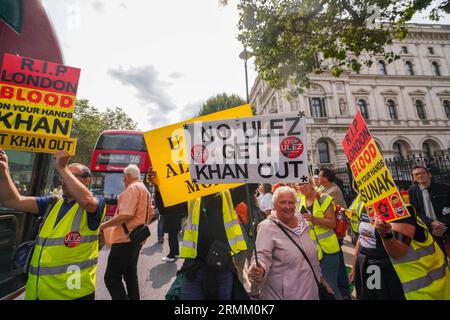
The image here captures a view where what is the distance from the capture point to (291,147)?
91.0 inches

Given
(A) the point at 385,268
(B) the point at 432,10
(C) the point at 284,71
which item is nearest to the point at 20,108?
(A) the point at 385,268

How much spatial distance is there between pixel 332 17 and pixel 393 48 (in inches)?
1220

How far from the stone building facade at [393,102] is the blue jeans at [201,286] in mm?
24136

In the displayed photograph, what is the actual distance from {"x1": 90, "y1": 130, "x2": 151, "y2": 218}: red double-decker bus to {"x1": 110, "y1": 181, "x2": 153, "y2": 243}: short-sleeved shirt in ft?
23.4

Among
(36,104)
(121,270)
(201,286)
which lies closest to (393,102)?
(201,286)

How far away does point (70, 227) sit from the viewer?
2086mm

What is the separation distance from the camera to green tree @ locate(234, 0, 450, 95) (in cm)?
727

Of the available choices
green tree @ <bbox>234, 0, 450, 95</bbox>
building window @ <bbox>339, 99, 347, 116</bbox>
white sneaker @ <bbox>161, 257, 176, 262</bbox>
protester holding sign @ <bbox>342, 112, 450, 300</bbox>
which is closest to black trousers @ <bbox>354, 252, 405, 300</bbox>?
protester holding sign @ <bbox>342, 112, 450, 300</bbox>

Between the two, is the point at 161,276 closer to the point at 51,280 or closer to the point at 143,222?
the point at 143,222

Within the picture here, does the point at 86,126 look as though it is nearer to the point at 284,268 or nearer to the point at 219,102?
the point at 219,102

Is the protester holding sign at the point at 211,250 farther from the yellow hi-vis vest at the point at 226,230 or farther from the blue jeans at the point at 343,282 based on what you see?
the blue jeans at the point at 343,282

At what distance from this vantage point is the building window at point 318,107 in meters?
27.4

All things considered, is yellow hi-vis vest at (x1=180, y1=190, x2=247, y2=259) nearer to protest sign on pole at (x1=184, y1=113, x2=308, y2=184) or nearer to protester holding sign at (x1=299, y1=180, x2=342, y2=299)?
protest sign on pole at (x1=184, y1=113, x2=308, y2=184)

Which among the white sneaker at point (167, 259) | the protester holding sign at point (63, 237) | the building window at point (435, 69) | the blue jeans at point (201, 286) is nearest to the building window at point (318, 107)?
the building window at point (435, 69)
